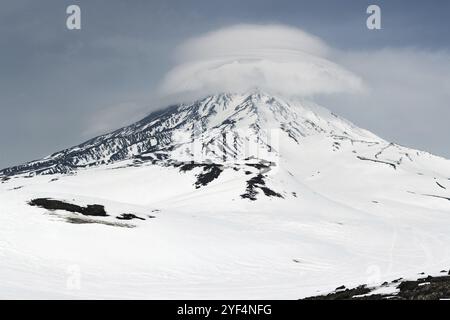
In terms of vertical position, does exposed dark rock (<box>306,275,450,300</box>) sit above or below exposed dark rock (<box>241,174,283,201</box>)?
below

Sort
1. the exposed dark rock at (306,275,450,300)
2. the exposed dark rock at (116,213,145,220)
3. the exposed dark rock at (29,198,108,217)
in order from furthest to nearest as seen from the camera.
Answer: the exposed dark rock at (116,213,145,220) → the exposed dark rock at (29,198,108,217) → the exposed dark rock at (306,275,450,300)

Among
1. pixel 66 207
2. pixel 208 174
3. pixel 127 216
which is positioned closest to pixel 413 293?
pixel 127 216

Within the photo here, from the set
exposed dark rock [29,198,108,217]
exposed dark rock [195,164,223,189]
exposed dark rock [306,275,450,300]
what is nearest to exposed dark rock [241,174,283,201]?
exposed dark rock [195,164,223,189]

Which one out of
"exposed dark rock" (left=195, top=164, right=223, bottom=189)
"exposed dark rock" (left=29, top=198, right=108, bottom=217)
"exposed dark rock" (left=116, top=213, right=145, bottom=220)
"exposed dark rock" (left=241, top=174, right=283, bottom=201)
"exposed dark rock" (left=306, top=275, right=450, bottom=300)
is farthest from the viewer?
"exposed dark rock" (left=195, top=164, right=223, bottom=189)

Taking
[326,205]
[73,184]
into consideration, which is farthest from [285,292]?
[73,184]

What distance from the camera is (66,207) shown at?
65938 mm

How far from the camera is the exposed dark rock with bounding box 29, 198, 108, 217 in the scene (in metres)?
64.3

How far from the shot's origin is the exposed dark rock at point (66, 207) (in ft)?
211

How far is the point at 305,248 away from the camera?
7162 cm

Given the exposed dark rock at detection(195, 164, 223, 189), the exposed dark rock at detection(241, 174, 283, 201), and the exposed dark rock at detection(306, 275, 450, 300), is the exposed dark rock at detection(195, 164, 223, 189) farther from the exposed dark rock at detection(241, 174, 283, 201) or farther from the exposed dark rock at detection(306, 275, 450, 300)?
the exposed dark rock at detection(306, 275, 450, 300)

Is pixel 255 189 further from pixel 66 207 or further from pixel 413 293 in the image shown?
pixel 413 293

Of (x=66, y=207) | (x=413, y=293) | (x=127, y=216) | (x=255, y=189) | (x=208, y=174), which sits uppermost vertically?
(x=208, y=174)
